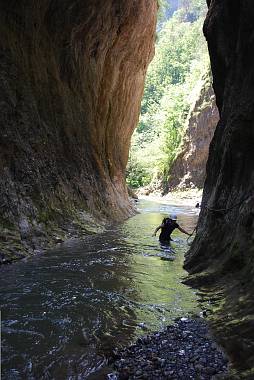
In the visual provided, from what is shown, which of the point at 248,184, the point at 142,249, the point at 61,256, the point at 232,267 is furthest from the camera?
the point at 142,249

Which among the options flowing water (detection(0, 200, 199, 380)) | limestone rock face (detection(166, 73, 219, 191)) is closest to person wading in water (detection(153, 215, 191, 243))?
flowing water (detection(0, 200, 199, 380))

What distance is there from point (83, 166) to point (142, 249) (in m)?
5.45

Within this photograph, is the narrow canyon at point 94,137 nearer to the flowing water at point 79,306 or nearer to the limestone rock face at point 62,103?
the limestone rock face at point 62,103

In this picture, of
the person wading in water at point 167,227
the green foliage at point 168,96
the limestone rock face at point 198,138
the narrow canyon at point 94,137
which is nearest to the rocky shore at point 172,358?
the narrow canyon at point 94,137

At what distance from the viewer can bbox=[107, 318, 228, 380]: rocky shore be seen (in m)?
4.49

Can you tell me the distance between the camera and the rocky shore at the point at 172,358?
4488 millimetres

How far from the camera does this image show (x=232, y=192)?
885 centimetres

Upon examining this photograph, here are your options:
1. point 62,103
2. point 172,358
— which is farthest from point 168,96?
point 172,358

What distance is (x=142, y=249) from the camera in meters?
13.6

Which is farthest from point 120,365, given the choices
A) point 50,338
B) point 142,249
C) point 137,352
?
point 142,249

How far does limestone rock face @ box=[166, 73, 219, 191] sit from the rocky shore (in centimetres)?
4589

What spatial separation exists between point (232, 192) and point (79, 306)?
402cm

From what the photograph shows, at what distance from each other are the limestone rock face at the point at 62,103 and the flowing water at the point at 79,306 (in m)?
2.20

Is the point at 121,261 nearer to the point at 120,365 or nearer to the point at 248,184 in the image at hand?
the point at 248,184
